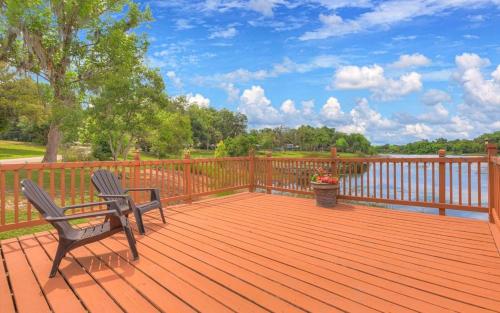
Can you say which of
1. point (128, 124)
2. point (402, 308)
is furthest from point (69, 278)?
point (128, 124)

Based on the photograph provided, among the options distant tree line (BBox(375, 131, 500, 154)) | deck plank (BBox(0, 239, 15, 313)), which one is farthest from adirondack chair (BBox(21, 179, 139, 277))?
→ distant tree line (BBox(375, 131, 500, 154))

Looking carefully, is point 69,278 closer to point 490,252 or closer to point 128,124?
point 490,252

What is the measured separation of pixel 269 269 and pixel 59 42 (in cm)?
1353

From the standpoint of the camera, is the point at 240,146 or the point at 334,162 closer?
the point at 334,162

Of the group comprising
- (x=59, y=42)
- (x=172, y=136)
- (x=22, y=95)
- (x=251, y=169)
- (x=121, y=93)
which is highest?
(x=59, y=42)

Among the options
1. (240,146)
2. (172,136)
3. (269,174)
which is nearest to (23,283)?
(269,174)

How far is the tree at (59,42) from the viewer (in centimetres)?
1128

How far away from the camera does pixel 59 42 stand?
12.3m

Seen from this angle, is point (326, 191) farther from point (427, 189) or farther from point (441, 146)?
point (441, 146)

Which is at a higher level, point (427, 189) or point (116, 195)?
point (116, 195)

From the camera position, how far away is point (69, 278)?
8.34ft

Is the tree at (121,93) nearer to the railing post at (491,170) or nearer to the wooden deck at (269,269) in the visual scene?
the wooden deck at (269,269)

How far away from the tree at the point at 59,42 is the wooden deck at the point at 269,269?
9.85m

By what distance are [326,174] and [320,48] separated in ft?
34.3
